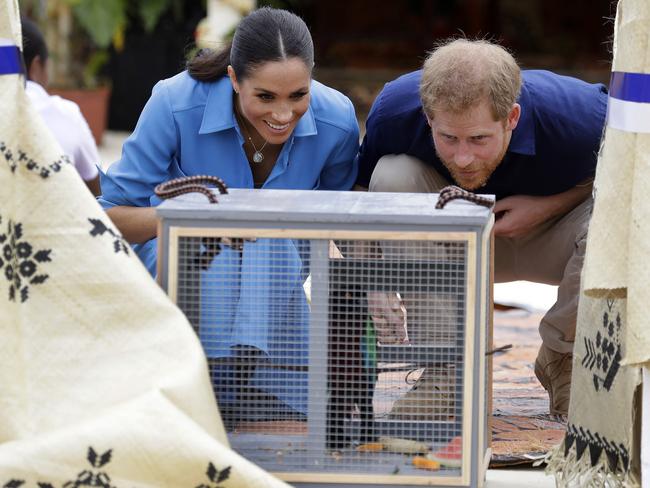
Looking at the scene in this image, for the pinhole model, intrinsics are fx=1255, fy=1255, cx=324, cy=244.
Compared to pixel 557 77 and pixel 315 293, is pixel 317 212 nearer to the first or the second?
pixel 315 293

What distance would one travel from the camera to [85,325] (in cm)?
264

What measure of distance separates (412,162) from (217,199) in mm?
874

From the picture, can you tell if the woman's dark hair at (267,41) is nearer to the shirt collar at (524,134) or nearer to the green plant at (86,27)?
the shirt collar at (524,134)

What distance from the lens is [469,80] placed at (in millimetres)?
3211

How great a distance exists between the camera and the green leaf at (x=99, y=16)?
10438 millimetres

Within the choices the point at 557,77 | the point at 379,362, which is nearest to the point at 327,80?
the point at 557,77

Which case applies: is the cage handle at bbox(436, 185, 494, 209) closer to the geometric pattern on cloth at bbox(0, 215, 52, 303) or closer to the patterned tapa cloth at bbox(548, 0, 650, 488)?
the patterned tapa cloth at bbox(548, 0, 650, 488)

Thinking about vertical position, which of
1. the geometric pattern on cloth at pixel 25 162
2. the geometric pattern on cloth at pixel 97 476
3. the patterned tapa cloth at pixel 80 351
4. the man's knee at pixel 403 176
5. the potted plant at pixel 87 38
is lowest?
the geometric pattern on cloth at pixel 97 476

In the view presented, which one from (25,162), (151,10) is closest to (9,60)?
(25,162)

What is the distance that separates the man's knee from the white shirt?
1.94 metres

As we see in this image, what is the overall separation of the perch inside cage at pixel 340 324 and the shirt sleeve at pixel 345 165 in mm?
700

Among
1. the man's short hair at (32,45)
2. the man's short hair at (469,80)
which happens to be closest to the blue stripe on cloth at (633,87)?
the man's short hair at (469,80)

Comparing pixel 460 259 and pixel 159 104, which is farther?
pixel 159 104

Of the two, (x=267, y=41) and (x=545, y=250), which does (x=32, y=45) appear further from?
(x=545, y=250)
